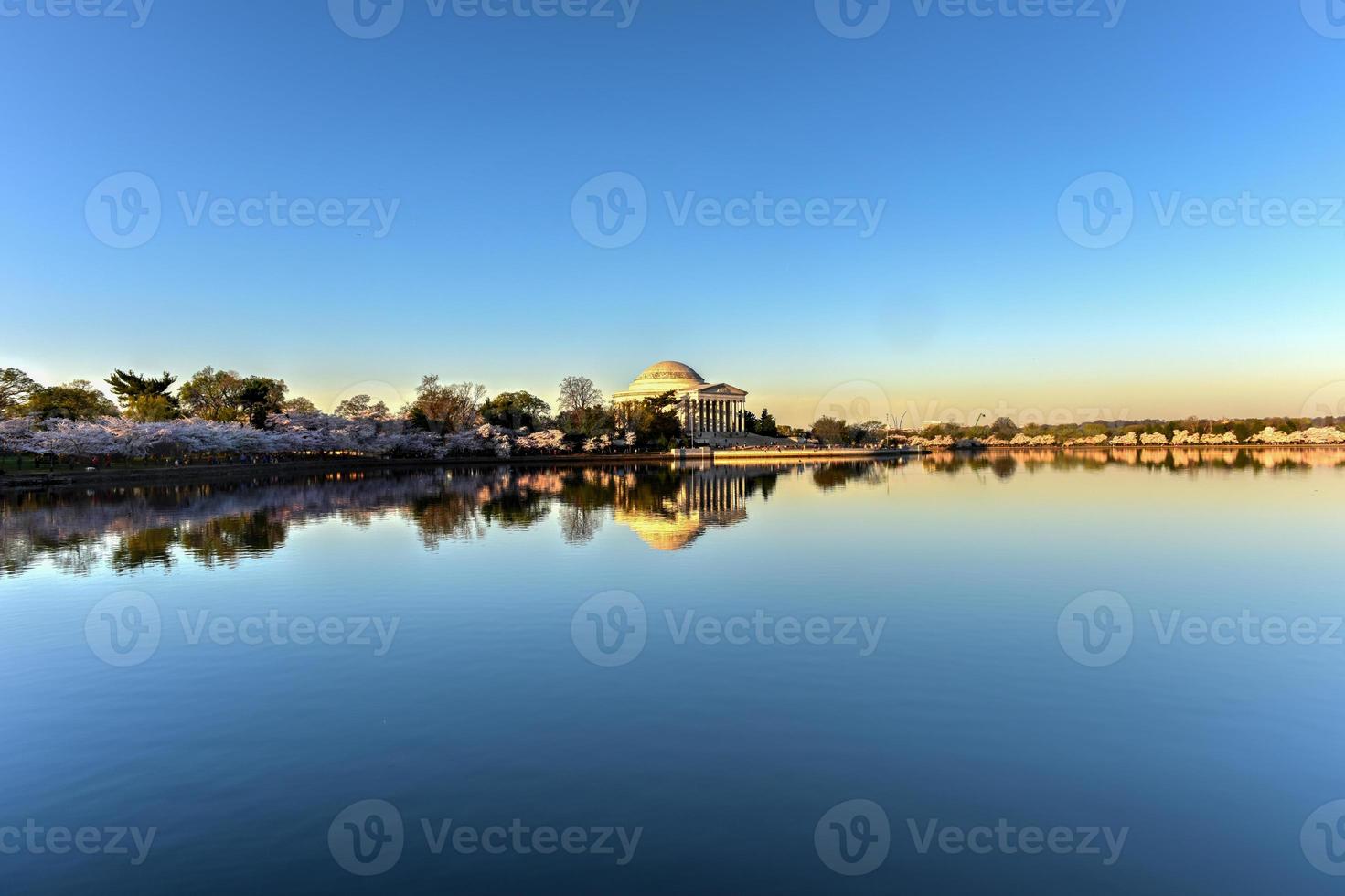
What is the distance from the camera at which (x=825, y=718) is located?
10336 millimetres

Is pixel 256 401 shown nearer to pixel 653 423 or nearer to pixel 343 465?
pixel 343 465

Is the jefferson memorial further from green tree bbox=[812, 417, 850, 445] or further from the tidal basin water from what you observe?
the tidal basin water

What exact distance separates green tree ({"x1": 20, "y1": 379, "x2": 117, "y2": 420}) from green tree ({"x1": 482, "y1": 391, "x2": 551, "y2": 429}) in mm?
42041

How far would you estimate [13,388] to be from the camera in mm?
71062

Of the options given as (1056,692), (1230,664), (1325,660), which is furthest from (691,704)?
(1325,660)

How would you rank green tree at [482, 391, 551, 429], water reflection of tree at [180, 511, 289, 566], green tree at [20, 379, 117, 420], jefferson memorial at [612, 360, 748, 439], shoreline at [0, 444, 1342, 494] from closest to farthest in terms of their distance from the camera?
water reflection of tree at [180, 511, 289, 566]
shoreline at [0, 444, 1342, 494]
green tree at [20, 379, 117, 420]
green tree at [482, 391, 551, 429]
jefferson memorial at [612, 360, 748, 439]

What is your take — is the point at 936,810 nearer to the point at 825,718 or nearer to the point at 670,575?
the point at 825,718

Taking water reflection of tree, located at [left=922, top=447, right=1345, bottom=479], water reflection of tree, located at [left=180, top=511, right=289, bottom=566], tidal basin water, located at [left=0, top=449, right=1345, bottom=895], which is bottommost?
water reflection of tree, located at [left=922, top=447, right=1345, bottom=479]

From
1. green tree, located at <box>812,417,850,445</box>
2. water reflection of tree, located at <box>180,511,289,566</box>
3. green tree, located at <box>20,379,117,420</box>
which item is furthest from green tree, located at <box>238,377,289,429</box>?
green tree, located at <box>812,417,850,445</box>

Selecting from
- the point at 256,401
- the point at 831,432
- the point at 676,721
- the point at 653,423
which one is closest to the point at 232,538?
the point at 676,721

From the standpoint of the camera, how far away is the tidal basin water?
282 inches

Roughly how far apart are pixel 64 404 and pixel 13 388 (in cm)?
488

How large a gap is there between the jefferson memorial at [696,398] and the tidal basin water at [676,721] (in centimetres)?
12390

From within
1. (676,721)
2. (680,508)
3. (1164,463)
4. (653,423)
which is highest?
(653,423)
